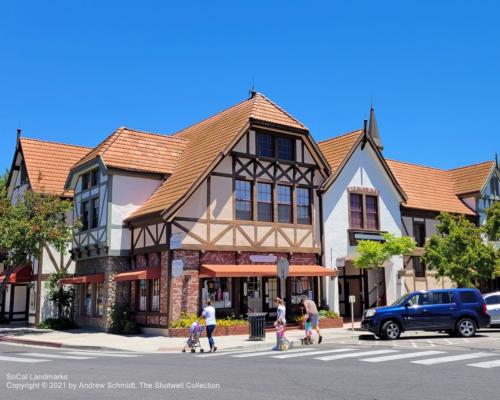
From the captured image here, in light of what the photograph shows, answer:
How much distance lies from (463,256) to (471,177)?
11532 millimetres

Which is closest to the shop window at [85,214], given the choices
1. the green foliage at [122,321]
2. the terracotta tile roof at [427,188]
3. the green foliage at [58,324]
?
the green foliage at [58,324]

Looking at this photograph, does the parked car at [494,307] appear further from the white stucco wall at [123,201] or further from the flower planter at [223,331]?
the white stucco wall at [123,201]

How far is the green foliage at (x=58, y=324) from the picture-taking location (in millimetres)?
26938

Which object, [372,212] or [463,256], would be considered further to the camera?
[372,212]

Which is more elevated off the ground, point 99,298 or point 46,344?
point 99,298

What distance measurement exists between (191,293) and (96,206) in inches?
287

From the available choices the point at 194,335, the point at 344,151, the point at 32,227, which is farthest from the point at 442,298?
the point at 32,227

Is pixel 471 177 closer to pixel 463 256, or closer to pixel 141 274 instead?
pixel 463 256

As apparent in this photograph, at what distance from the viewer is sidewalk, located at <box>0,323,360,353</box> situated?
1864 centimetres

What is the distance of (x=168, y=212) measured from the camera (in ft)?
72.3

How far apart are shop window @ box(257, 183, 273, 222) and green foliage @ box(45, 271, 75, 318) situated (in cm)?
1076

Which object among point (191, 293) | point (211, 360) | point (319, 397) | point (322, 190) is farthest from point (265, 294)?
point (319, 397)

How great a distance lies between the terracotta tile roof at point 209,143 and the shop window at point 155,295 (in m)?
3.00

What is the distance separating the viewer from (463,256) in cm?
2589
